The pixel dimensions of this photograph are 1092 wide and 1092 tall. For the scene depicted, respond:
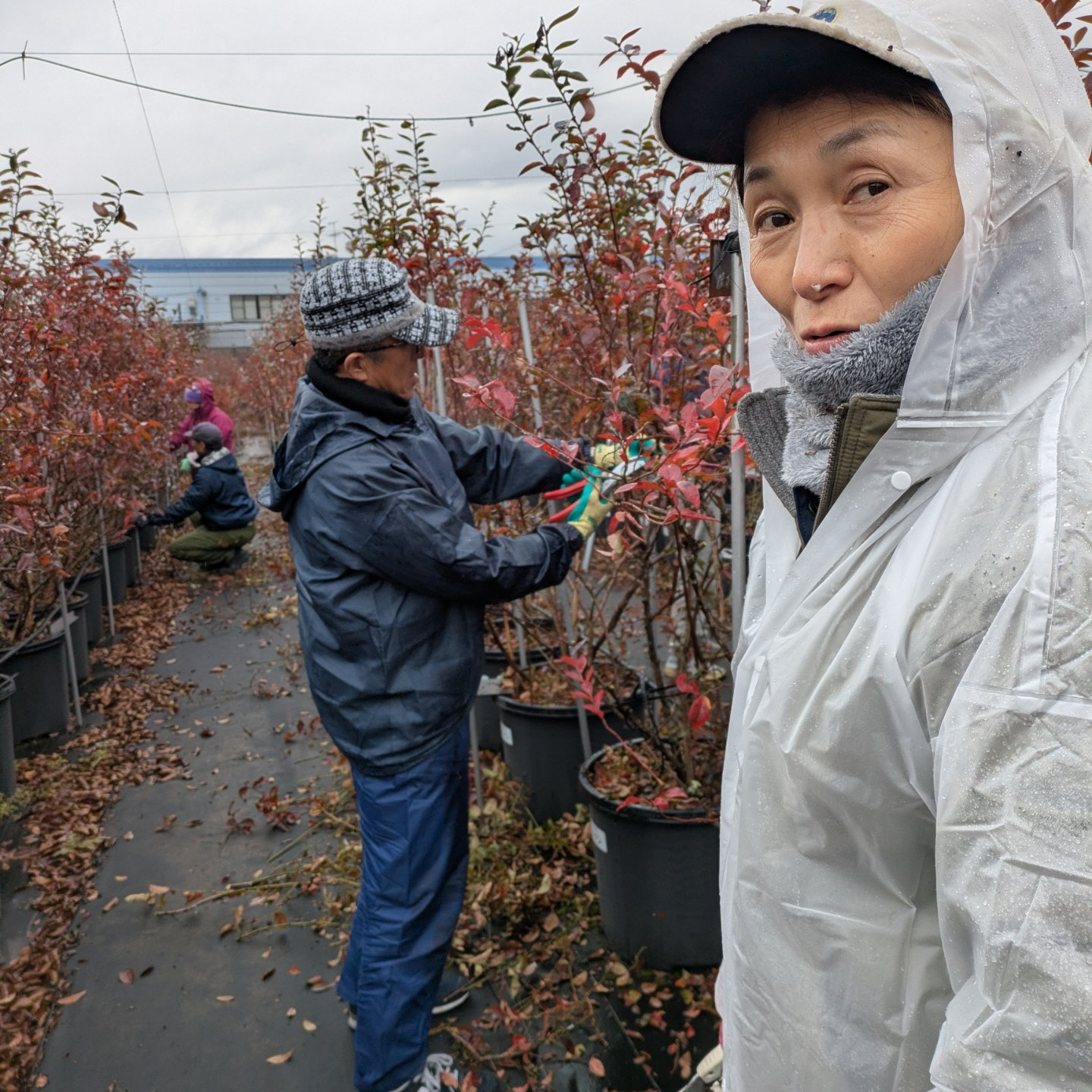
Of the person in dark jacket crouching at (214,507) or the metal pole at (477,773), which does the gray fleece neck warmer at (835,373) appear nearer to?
the metal pole at (477,773)

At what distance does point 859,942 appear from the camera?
33.8 inches

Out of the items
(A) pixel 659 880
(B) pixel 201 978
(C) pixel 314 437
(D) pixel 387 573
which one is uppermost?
(C) pixel 314 437

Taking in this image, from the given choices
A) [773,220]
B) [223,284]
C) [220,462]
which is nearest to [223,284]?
[223,284]

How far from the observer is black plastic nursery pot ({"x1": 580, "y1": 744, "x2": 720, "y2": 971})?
268 centimetres

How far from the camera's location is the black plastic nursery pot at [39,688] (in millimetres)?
5012

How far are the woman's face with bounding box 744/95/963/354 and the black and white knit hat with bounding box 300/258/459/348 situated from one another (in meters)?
1.60

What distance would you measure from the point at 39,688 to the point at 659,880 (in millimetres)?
4060

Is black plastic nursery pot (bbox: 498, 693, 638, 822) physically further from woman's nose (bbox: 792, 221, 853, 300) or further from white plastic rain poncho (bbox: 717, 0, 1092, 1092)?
woman's nose (bbox: 792, 221, 853, 300)

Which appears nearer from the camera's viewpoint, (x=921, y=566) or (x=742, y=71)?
(x=921, y=566)

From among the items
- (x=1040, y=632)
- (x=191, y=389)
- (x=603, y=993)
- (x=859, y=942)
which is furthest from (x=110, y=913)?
(x=191, y=389)

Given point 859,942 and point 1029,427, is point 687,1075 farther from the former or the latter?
point 1029,427

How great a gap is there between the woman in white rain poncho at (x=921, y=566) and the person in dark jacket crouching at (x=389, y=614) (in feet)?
4.81

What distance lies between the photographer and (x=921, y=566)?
2.55 ft

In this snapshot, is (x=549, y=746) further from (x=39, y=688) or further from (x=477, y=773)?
(x=39, y=688)
